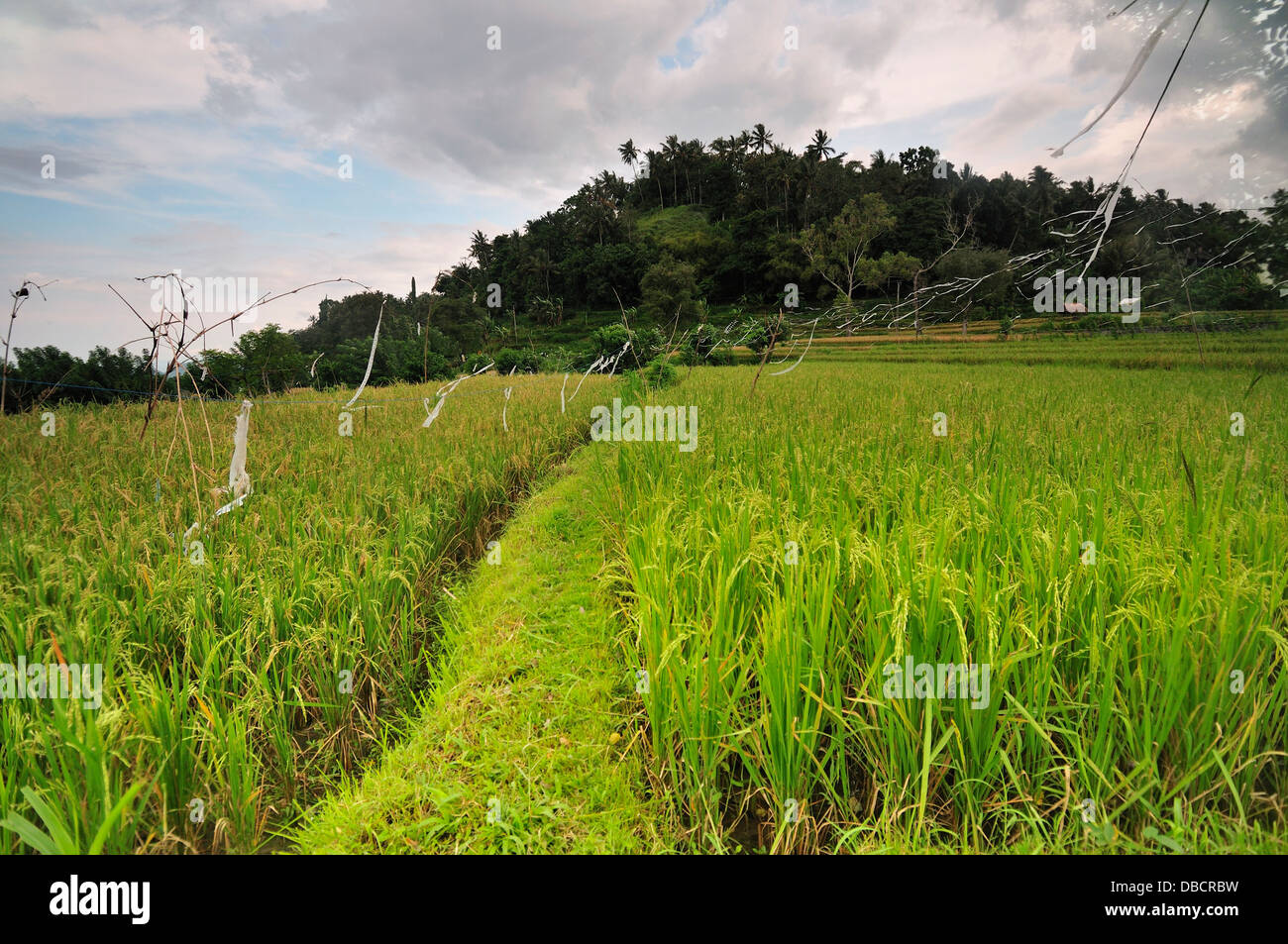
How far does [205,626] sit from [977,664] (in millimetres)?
3120

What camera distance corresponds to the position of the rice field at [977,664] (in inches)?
60.7

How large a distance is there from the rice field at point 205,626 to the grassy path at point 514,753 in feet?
0.88

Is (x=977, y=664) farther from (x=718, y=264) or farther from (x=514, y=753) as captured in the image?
(x=718, y=264)

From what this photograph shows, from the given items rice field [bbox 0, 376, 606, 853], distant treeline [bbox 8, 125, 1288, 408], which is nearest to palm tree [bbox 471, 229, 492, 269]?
distant treeline [bbox 8, 125, 1288, 408]

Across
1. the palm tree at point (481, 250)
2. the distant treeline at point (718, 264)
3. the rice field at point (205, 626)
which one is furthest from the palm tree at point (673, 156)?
the rice field at point (205, 626)

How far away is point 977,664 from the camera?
170 cm

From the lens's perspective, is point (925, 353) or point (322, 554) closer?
point (322, 554)

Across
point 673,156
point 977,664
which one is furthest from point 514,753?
point 673,156

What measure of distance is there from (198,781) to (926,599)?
2712mm

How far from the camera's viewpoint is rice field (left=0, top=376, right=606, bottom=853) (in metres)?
1.61
